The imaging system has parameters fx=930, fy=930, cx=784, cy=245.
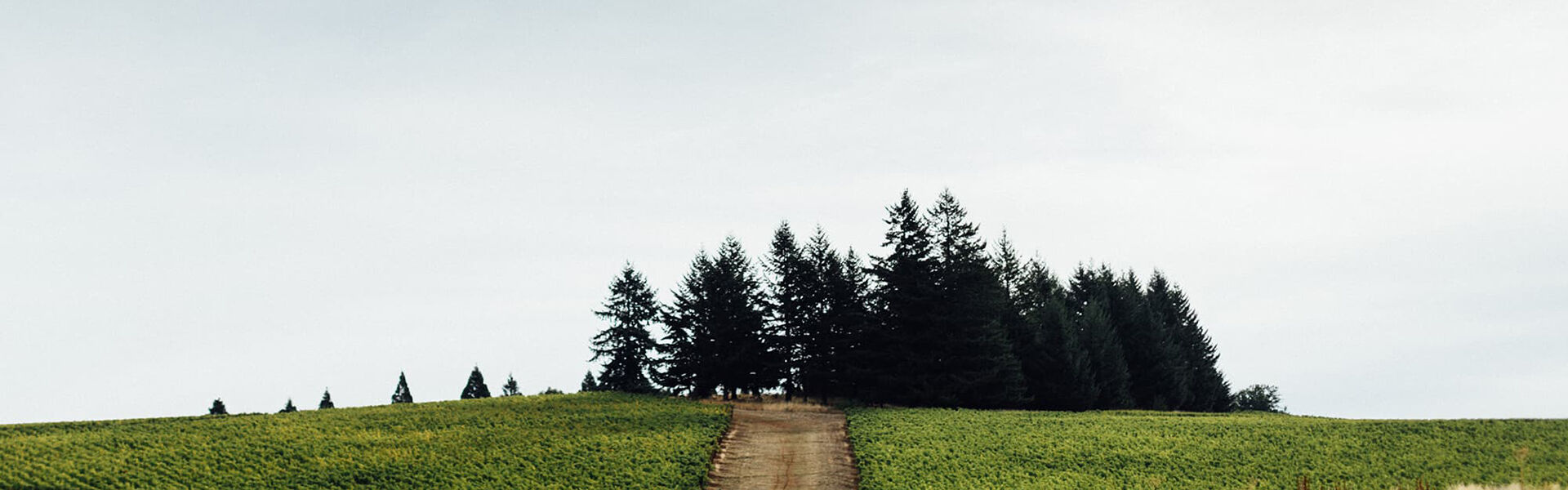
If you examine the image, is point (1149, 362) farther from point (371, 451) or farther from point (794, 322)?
point (371, 451)

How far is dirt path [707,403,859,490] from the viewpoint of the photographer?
31.8 m

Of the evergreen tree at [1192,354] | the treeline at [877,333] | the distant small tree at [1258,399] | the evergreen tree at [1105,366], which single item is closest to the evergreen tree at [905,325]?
the treeline at [877,333]

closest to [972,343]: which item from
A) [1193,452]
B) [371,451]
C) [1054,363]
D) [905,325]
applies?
[905,325]

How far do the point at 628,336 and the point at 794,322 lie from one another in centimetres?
1587

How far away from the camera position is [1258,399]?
107188mm

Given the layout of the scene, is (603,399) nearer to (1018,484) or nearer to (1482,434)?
(1018,484)

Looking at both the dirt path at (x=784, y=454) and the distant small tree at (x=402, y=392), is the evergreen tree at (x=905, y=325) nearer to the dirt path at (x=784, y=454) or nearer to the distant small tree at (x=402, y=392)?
Result: the dirt path at (x=784, y=454)

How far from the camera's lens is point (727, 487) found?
31.1 m

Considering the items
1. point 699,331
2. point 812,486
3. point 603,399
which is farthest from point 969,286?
point 812,486

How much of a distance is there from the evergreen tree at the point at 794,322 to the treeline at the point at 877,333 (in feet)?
0.24

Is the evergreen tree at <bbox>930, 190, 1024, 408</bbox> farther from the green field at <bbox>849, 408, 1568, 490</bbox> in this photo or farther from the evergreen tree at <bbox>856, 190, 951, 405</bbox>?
the green field at <bbox>849, 408, 1568, 490</bbox>

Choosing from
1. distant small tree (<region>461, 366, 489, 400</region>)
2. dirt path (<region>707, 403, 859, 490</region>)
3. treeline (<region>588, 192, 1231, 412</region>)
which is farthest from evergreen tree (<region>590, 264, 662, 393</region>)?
distant small tree (<region>461, 366, 489, 400</region>)

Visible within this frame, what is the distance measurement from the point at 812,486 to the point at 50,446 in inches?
1013

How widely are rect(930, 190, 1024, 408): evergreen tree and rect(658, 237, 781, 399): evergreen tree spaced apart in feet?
36.1
